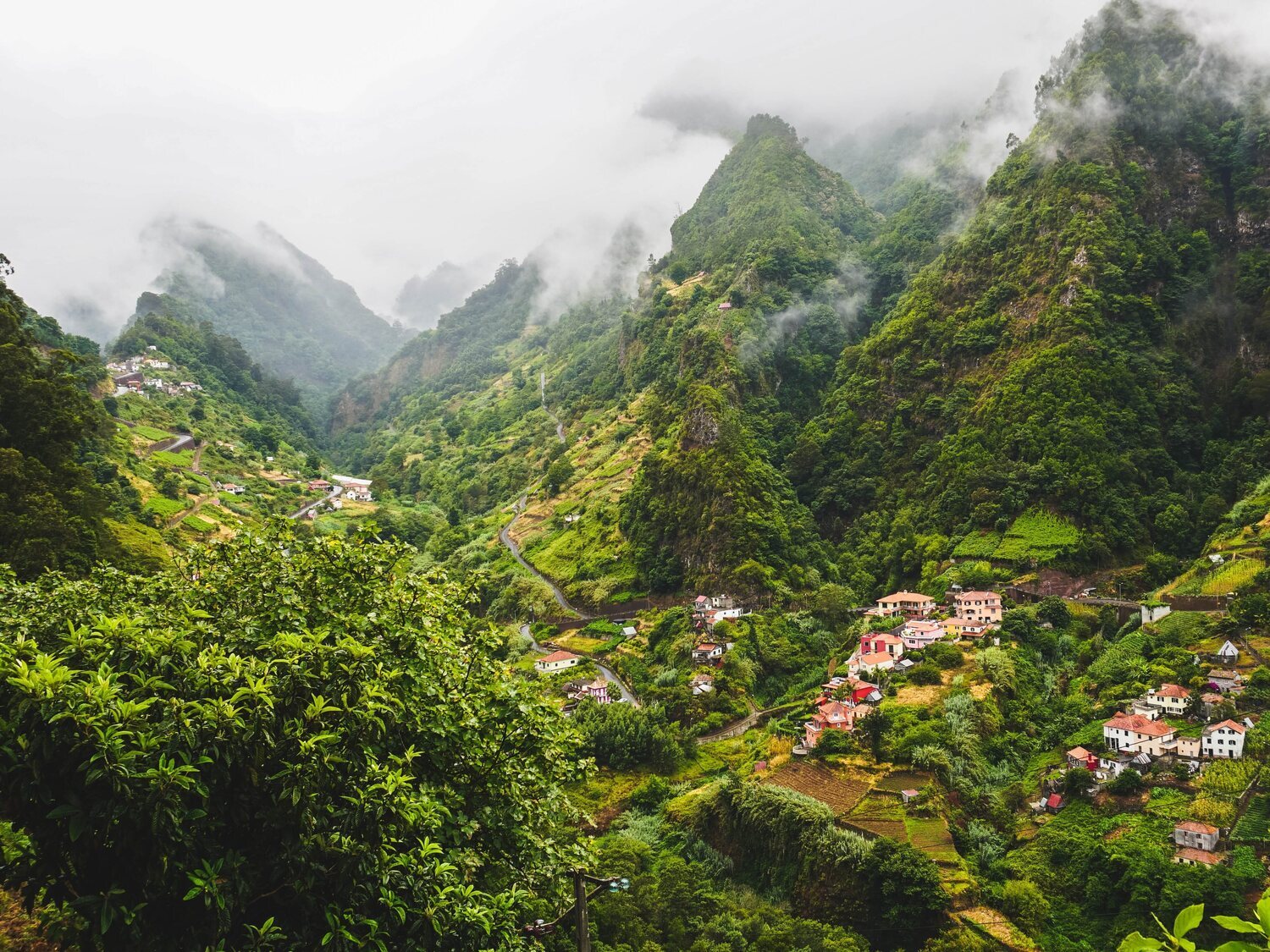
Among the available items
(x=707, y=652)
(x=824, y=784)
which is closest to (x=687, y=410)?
(x=707, y=652)

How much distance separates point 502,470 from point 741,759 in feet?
200

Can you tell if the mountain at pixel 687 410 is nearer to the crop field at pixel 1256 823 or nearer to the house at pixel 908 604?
the house at pixel 908 604

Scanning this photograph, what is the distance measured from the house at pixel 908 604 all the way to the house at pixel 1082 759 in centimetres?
1528

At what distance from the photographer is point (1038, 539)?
148ft

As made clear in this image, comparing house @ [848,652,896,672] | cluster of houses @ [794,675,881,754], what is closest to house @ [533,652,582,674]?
cluster of houses @ [794,675,881,754]

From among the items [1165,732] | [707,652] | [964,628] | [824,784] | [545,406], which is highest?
[545,406]

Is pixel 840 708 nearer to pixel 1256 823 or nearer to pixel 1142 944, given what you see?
pixel 1256 823

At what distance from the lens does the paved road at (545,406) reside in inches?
3672

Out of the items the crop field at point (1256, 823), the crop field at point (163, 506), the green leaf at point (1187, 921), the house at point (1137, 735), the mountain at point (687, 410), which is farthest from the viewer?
the mountain at point (687, 410)

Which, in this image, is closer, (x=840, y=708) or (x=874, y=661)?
(x=840, y=708)

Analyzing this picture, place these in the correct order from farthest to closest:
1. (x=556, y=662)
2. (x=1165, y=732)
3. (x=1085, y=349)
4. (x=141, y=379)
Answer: (x=141, y=379) < (x=1085, y=349) < (x=556, y=662) < (x=1165, y=732)

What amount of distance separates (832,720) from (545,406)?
8113 cm

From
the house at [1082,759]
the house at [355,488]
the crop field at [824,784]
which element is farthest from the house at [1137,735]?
the house at [355,488]

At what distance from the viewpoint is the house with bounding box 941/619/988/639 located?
3790cm
